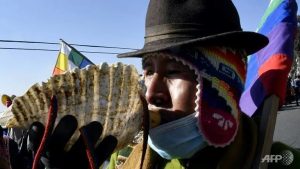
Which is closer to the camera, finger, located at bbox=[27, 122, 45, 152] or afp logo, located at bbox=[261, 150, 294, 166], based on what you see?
finger, located at bbox=[27, 122, 45, 152]

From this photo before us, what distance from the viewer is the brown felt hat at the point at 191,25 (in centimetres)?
174

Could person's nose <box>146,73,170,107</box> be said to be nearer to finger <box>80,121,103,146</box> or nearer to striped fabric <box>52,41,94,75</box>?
finger <box>80,121,103,146</box>

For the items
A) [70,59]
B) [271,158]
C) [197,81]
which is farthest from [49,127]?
[70,59]

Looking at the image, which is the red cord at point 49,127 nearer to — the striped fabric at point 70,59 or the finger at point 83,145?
the finger at point 83,145

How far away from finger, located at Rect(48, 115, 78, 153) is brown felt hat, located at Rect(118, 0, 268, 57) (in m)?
0.61

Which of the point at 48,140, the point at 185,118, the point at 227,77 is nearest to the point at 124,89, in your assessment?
the point at 48,140

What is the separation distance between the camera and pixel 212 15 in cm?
178

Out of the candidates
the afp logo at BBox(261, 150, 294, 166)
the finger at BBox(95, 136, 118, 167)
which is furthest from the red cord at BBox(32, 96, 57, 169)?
the afp logo at BBox(261, 150, 294, 166)

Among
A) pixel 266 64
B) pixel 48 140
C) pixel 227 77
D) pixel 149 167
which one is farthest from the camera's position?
pixel 266 64

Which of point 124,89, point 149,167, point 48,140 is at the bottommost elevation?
point 149,167

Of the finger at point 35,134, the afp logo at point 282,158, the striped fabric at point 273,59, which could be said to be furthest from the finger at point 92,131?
the striped fabric at point 273,59

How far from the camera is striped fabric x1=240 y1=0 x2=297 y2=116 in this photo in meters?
2.13

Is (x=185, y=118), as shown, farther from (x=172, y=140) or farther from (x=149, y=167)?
(x=149, y=167)

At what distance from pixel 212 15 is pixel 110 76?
671 mm
